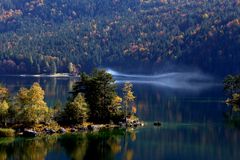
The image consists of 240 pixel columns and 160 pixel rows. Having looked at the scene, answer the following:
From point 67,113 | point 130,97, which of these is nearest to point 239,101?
point 130,97

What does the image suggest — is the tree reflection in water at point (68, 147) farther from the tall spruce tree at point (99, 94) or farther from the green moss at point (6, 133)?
the tall spruce tree at point (99, 94)

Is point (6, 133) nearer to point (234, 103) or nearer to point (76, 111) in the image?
point (76, 111)

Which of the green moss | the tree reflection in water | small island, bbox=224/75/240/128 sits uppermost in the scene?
small island, bbox=224/75/240/128

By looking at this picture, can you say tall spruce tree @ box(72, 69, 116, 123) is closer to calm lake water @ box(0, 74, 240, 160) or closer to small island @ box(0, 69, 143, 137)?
small island @ box(0, 69, 143, 137)

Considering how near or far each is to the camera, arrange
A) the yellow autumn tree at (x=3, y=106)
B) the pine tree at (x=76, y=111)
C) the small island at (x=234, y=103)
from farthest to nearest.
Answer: the small island at (x=234, y=103) < the pine tree at (x=76, y=111) < the yellow autumn tree at (x=3, y=106)

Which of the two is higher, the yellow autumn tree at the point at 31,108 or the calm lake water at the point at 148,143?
the yellow autumn tree at the point at 31,108

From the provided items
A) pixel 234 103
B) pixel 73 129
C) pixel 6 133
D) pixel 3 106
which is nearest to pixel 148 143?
pixel 73 129

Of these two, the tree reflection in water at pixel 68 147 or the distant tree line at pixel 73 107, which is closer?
the tree reflection in water at pixel 68 147

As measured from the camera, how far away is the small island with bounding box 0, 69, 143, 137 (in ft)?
380

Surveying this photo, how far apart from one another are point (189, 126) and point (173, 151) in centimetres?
3126

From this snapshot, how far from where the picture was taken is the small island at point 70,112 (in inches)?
4555

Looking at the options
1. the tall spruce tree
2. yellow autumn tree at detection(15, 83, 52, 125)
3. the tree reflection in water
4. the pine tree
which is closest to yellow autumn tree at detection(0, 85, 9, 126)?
yellow autumn tree at detection(15, 83, 52, 125)

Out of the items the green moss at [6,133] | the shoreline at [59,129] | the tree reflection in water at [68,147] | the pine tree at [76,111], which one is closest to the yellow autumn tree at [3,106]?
the shoreline at [59,129]

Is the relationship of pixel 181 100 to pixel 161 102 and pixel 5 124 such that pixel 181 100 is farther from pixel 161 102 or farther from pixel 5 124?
pixel 5 124
